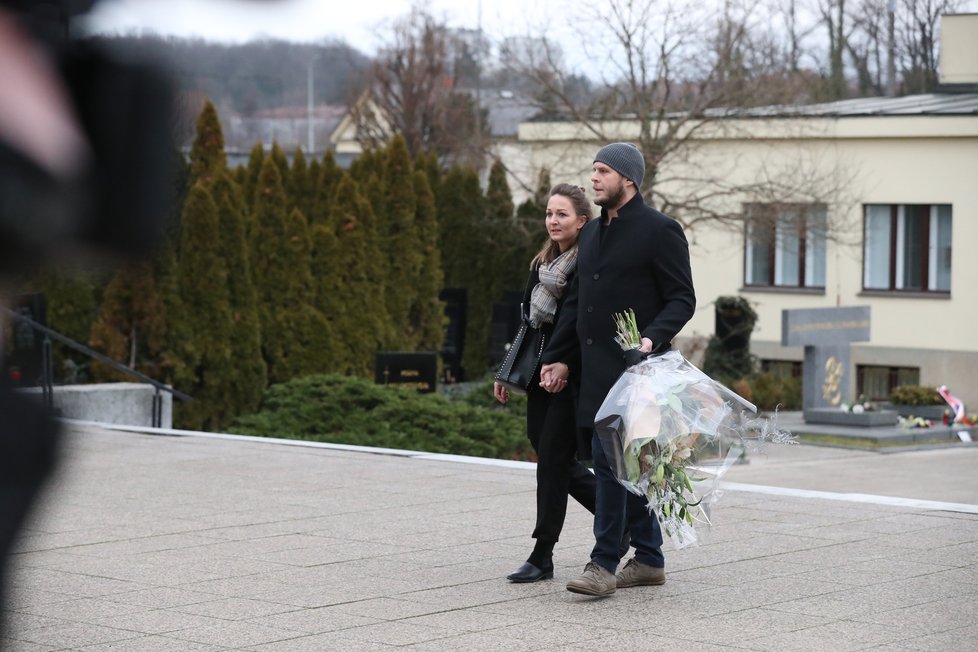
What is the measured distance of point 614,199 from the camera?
6.59 meters

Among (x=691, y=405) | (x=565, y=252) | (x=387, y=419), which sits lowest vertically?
(x=387, y=419)

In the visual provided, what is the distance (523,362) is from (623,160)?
39.5 inches

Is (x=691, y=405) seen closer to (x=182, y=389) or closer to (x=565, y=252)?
(x=565, y=252)

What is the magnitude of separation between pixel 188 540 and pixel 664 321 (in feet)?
9.38

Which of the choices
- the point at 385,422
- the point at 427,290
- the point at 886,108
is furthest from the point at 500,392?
A: the point at 886,108

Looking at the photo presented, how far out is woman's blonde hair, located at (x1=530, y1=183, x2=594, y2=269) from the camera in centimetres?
693

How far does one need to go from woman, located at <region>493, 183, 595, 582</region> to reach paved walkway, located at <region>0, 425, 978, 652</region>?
230 mm

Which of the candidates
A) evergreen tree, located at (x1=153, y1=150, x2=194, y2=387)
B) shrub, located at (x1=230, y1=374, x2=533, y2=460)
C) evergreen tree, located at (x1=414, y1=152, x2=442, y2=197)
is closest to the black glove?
shrub, located at (x1=230, y1=374, x2=533, y2=460)

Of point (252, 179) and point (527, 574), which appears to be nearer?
point (527, 574)

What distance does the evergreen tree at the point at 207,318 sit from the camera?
58.5ft

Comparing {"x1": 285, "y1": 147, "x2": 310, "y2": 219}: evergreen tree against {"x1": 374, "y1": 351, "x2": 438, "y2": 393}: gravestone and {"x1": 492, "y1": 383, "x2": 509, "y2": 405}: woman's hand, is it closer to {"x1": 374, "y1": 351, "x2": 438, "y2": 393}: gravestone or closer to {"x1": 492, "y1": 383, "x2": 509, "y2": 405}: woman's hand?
{"x1": 374, "y1": 351, "x2": 438, "y2": 393}: gravestone

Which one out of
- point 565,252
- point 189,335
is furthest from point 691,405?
A: point 189,335

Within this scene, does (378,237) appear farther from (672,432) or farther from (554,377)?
(672,432)

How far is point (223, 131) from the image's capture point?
1246mm
